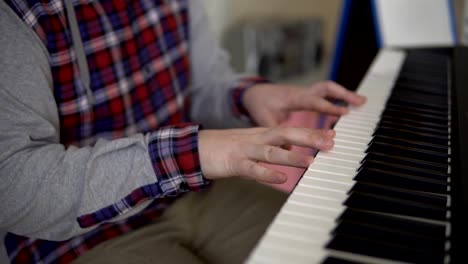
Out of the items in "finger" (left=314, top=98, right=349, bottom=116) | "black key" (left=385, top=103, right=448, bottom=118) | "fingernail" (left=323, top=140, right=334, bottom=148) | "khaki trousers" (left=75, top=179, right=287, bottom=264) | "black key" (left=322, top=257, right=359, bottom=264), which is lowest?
"khaki trousers" (left=75, top=179, right=287, bottom=264)

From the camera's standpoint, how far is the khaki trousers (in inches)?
27.7

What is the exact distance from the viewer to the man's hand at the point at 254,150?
0.55 meters

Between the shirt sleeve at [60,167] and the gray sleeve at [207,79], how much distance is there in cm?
39

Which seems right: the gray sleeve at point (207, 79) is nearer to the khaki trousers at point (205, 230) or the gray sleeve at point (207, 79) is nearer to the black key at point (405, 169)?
the khaki trousers at point (205, 230)

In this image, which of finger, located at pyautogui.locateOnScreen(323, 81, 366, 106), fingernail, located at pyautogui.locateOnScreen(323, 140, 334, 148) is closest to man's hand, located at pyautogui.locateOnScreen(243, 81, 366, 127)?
finger, located at pyautogui.locateOnScreen(323, 81, 366, 106)

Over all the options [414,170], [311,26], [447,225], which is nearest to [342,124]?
[414,170]

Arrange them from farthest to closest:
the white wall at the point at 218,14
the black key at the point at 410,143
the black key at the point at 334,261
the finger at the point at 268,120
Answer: the white wall at the point at 218,14, the finger at the point at 268,120, the black key at the point at 410,143, the black key at the point at 334,261

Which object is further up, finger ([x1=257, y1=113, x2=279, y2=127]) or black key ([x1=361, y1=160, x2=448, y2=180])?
black key ([x1=361, y1=160, x2=448, y2=180])

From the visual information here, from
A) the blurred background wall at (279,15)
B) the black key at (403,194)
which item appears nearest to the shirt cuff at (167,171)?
the black key at (403,194)

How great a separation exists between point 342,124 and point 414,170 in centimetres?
19

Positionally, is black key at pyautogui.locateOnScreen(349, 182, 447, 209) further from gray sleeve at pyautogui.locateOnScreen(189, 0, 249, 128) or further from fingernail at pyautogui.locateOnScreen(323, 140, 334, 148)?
gray sleeve at pyautogui.locateOnScreen(189, 0, 249, 128)

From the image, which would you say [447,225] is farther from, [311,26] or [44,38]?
[311,26]

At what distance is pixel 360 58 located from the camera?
1641 mm

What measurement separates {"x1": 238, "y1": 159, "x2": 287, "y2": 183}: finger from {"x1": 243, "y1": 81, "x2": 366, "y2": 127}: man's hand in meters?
0.30
